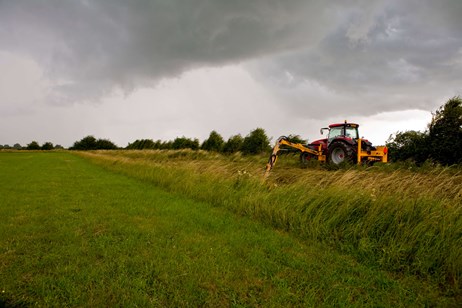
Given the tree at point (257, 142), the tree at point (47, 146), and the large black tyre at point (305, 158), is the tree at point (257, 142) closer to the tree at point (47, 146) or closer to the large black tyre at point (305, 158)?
the large black tyre at point (305, 158)

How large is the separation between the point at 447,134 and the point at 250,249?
15443 millimetres

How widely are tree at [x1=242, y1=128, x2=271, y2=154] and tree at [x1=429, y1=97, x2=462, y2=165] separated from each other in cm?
1325

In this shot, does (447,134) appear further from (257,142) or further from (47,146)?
(47,146)

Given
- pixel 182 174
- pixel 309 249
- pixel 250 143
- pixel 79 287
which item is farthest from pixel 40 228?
pixel 250 143

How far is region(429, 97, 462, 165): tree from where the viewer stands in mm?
14297

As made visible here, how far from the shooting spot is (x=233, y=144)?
29.6 metres

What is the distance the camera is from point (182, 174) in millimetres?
11164

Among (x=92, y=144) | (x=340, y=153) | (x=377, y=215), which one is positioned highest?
(x=92, y=144)

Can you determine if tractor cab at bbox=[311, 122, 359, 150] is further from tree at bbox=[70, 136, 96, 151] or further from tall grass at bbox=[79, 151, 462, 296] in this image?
tree at bbox=[70, 136, 96, 151]

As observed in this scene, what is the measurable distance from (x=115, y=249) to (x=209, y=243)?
1.46 m

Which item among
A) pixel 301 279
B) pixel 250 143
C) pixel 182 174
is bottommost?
pixel 301 279

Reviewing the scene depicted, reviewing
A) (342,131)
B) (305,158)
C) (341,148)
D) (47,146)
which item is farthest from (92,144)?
(341,148)

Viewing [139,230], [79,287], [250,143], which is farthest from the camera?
[250,143]

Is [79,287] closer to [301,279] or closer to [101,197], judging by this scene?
[301,279]
